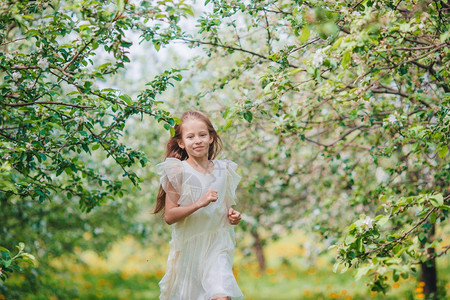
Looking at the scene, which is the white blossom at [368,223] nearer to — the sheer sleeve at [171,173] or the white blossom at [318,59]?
the white blossom at [318,59]

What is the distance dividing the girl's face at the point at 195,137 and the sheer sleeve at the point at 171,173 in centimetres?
14

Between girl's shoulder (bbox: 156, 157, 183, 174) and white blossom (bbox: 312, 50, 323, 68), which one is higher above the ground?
white blossom (bbox: 312, 50, 323, 68)

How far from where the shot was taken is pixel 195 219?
3.17 m

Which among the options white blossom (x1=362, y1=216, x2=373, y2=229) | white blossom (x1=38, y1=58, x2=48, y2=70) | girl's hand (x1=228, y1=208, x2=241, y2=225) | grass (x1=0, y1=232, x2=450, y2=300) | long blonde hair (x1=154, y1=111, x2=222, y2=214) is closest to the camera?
white blossom (x1=362, y1=216, x2=373, y2=229)

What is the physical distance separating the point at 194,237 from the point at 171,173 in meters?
0.45

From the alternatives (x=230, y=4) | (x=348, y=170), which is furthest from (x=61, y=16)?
(x=348, y=170)

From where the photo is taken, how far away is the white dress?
3.11 metres

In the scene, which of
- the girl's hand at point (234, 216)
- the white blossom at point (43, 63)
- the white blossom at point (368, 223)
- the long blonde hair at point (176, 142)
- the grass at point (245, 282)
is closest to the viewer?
the white blossom at point (368, 223)

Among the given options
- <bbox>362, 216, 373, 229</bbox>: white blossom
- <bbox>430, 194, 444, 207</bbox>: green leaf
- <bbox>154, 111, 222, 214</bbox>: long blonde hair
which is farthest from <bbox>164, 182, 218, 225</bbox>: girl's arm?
<bbox>430, 194, 444, 207</bbox>: green leaf

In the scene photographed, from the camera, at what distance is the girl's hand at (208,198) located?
2.82 m

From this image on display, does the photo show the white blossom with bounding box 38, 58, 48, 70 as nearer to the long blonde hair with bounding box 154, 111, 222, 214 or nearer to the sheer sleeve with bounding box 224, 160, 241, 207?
the long blonde hair with bounding box 154, 111, 222, 214

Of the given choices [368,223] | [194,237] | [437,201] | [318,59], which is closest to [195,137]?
[194,237]

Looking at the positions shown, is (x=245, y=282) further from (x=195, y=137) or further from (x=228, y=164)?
(x=195, y=137)

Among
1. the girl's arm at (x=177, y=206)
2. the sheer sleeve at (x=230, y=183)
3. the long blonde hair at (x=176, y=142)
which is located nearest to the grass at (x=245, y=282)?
the long blonde hair at (x=176, y=142)
